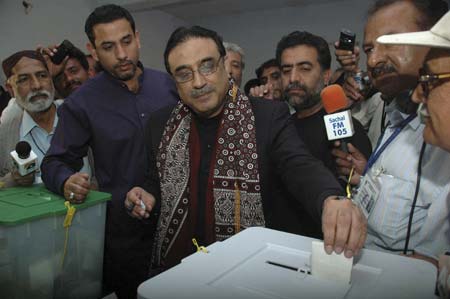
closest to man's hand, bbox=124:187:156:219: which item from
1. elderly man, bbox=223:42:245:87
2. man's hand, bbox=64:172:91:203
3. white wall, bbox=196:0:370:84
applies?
man's hand, bbox=64:172:91:203

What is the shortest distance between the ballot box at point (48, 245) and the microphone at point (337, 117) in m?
0.78

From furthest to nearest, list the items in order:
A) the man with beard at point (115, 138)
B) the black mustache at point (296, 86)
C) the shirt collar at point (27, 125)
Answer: the shirt collar at point (27, 125)
the black mustache at point (296, 86)
the man with beard at point (115, 138)

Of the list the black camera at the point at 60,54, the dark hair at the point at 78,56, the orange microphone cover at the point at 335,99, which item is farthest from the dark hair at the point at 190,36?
the dark hair at the point at 78,56

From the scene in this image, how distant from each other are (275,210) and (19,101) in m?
1.62

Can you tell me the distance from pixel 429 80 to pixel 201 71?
74cm

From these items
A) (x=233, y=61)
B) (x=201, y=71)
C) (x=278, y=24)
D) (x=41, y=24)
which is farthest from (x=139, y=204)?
(x=278, y=24)

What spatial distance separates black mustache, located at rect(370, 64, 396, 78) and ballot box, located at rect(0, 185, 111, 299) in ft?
3.23

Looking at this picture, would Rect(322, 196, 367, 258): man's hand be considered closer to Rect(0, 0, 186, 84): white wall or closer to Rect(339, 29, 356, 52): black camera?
Rect(339, 29, 356, 52): black camera

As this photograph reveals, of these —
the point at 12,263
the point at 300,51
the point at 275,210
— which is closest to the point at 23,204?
the point at 12,263

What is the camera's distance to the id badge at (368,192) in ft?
3.45

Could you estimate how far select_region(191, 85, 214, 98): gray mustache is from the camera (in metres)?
1.28

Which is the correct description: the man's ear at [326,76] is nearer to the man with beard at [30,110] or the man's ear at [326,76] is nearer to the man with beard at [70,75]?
the man with beard at [30,110]

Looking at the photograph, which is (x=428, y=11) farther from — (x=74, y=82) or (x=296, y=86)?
(x=74, y=82)

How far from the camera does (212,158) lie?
51.5 inches
